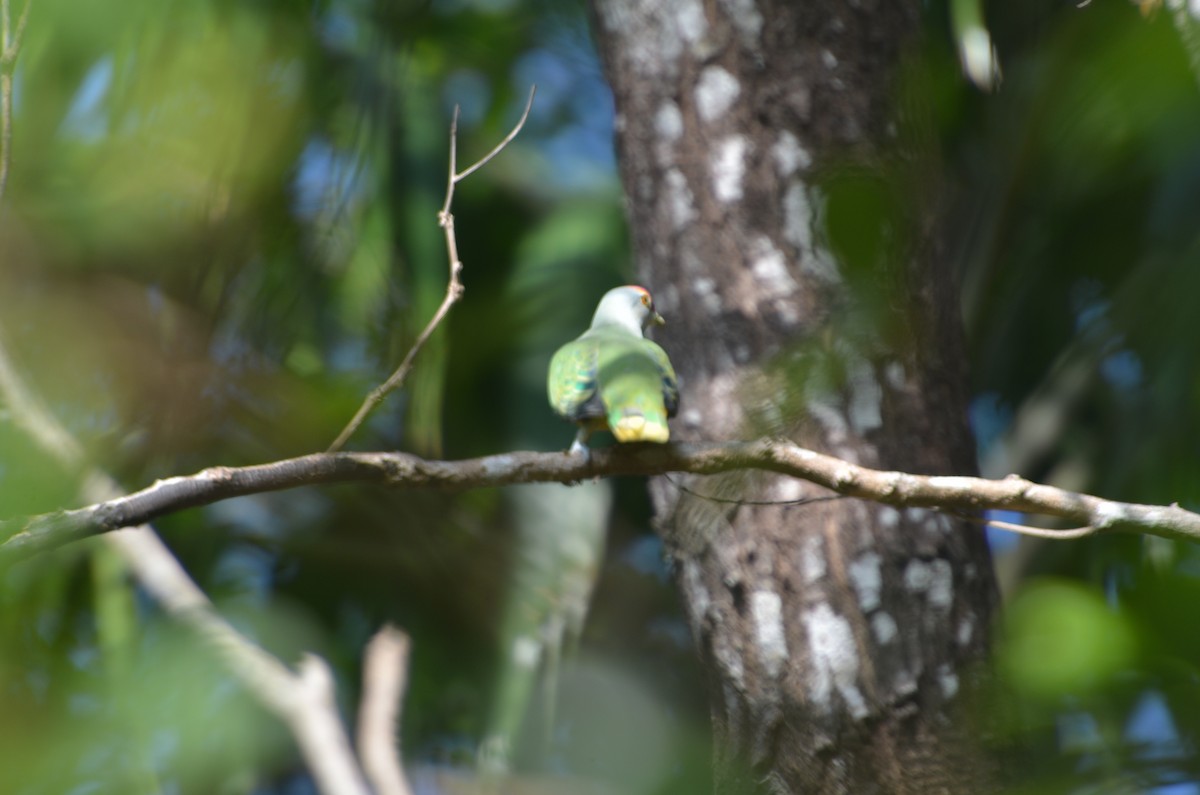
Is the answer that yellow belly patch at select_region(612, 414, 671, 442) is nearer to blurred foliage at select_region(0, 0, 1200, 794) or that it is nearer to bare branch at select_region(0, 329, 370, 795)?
blurred foliage at select_region(0, 0, 1200, 794)

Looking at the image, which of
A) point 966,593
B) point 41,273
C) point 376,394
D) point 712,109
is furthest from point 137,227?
point 966,593

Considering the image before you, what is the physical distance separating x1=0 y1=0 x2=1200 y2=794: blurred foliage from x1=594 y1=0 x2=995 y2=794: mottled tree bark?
23 centimetres

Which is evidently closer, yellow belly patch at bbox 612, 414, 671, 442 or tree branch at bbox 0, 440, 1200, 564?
tree branch at bbox 0, 440, 1200, 564

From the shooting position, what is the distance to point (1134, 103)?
745mm

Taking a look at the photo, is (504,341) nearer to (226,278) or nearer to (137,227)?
(226,278)

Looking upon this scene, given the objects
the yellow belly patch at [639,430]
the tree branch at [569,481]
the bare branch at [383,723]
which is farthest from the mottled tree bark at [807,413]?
the bare branch at [383,723]

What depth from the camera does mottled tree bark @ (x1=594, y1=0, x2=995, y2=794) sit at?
2.15 metres

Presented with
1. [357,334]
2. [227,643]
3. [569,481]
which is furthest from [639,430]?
[357,334]

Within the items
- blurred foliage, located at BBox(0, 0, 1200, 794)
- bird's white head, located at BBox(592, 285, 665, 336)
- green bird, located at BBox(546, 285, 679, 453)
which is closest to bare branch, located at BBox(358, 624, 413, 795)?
blurred foliage, located at BBox(0, 0, 1200, 794)

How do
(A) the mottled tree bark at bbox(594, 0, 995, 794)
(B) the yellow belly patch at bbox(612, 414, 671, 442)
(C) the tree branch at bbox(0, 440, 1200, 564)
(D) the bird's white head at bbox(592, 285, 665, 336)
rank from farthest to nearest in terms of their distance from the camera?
(D) the bird's white head at bbox(592, 285, 665, 336)
(A) the mottled tree bark at bbox(594, 0, 995, 794)
(B) the yellow belly patch at bbox(612, 414, 671, 442)
(C) the tree branch at bbox(0, 440, 1200, 564)

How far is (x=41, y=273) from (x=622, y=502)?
1793 millimetres

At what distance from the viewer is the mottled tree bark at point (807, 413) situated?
7.06ft

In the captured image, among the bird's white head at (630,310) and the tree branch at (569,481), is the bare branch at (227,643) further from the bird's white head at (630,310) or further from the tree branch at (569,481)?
the bird's white head at (630,310)

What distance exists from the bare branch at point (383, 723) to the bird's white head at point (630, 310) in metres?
0.96
